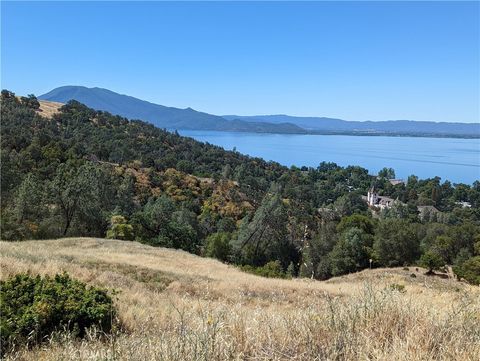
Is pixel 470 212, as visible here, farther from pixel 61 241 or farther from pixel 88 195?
pixel 61 241

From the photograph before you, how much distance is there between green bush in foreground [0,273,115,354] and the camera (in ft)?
14.0

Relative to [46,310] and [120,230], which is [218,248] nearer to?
[120,230]

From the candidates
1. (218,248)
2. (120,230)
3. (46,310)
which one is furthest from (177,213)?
(46,310)

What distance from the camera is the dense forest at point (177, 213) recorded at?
115 ft

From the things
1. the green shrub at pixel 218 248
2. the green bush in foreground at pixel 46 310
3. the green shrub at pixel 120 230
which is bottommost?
the green shrub at pixel 218 248

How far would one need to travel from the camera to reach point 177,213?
2055 inches

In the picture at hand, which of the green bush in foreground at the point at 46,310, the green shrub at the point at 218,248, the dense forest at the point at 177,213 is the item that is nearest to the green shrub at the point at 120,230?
the dense forest at the point at 177,213

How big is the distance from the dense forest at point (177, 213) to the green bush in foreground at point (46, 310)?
3.11 metres

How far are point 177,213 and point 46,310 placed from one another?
1886 inches

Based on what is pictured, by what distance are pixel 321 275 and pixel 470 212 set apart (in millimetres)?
71273

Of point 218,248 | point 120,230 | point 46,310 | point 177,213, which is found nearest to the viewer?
point 46,310

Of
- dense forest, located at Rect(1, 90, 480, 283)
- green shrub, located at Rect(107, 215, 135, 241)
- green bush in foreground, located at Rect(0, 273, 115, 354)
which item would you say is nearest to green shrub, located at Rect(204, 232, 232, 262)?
dense forest, located at Rect(1, 90, 480, 283)

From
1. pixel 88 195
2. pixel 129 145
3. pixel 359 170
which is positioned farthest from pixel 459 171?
pixel 88 195

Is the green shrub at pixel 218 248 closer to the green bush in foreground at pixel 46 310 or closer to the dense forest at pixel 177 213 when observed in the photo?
the dense forest at pixel 177 213
